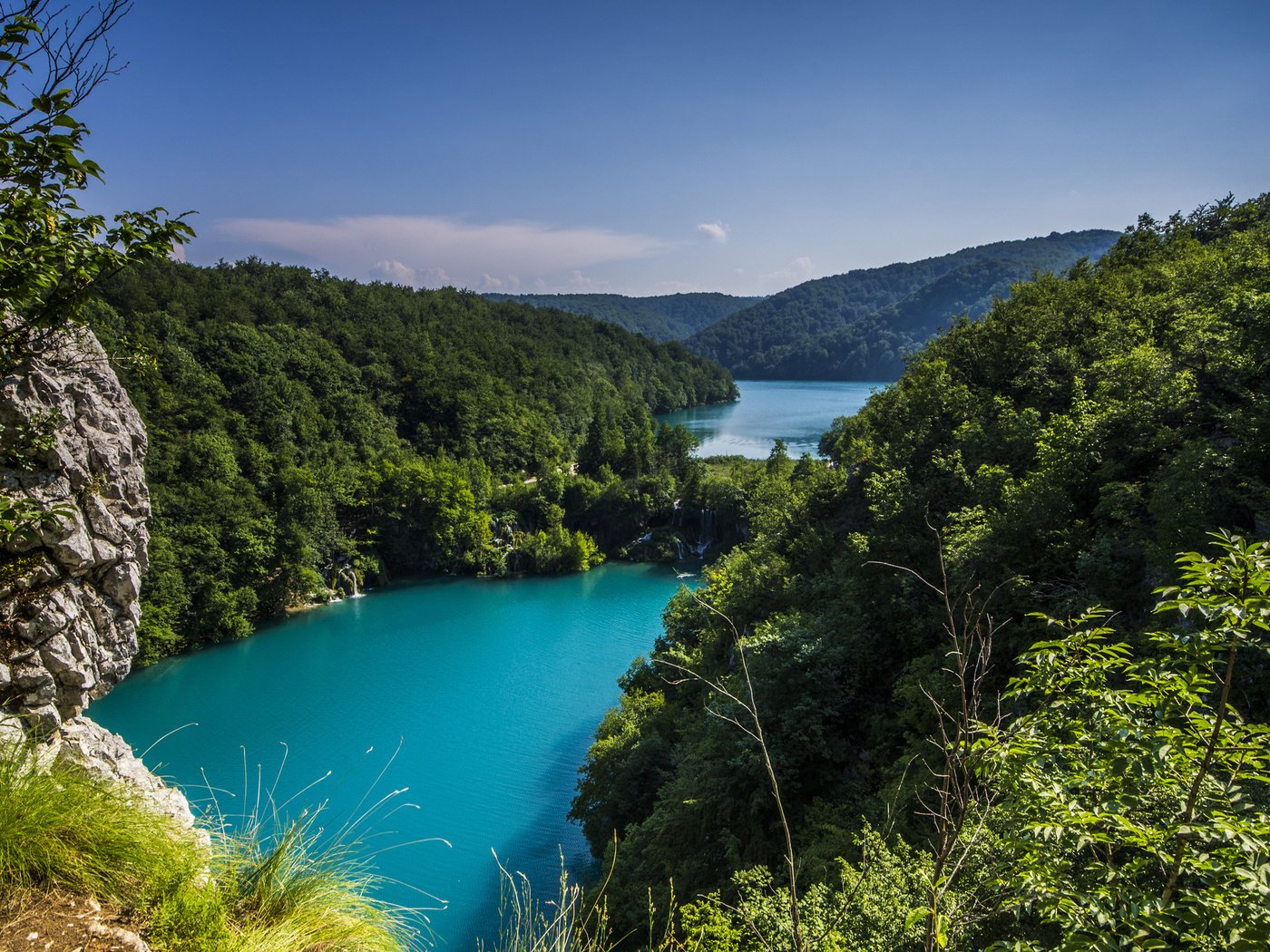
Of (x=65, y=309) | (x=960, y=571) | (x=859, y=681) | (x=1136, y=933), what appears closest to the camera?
(x=1136, y=933)

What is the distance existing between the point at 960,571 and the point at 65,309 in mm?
10711

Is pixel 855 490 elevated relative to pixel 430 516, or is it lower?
elevated

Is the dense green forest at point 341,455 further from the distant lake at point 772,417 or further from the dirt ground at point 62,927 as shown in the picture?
the dirt ground at point 62,927

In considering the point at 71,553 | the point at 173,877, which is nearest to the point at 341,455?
the point at 71,553

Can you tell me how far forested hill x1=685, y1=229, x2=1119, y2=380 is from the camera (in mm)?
135000

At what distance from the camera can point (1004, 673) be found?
911 centimetres

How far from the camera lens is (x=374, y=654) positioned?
88.9 ft

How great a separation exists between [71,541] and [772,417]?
90883 millimetres

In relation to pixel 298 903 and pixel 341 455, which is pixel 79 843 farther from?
pixel 341 455

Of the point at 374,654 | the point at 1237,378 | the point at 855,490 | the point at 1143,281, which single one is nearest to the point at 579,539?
the point at 374,654

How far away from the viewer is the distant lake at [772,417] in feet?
222

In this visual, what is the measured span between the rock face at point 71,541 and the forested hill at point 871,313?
384 feet

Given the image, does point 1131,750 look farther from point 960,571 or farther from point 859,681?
point 859,681

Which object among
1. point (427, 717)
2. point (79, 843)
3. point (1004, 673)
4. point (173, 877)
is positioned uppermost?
point (79, 843)
